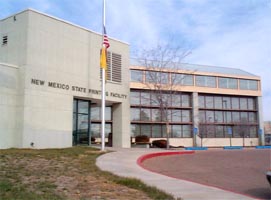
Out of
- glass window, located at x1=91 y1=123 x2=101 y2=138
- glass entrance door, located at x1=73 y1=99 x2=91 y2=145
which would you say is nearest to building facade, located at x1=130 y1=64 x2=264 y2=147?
glass window, located at x1=91 y1=123 x2=101 y2=138

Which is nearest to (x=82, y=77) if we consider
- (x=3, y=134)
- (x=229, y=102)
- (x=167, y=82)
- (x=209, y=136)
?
(x=3, y=134)

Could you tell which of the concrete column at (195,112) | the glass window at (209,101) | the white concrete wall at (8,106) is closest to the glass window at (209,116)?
the glass window at (209,101)

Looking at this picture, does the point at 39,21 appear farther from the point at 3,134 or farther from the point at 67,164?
the point at 67,164

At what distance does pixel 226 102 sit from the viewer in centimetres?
6353

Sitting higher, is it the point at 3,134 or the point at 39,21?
the point at 39,21

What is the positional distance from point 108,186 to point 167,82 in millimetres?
24246

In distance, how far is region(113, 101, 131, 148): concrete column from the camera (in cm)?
2975

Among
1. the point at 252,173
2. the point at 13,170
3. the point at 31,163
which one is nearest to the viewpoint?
the point at 13,170

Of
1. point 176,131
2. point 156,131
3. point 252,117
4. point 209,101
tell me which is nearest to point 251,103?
point 252,117

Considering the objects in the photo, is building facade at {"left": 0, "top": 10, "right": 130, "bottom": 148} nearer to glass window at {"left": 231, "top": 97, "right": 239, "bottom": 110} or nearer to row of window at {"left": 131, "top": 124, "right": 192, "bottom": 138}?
row of window at {"left": 131, "top": 124, "right": 192, "bottom": 138}

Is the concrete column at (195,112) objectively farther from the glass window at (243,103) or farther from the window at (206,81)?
the glass window at (243,103)

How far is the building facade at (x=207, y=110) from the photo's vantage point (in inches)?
2259

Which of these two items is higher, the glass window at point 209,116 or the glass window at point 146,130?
the glass window at point 209,116

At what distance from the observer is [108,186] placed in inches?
373
